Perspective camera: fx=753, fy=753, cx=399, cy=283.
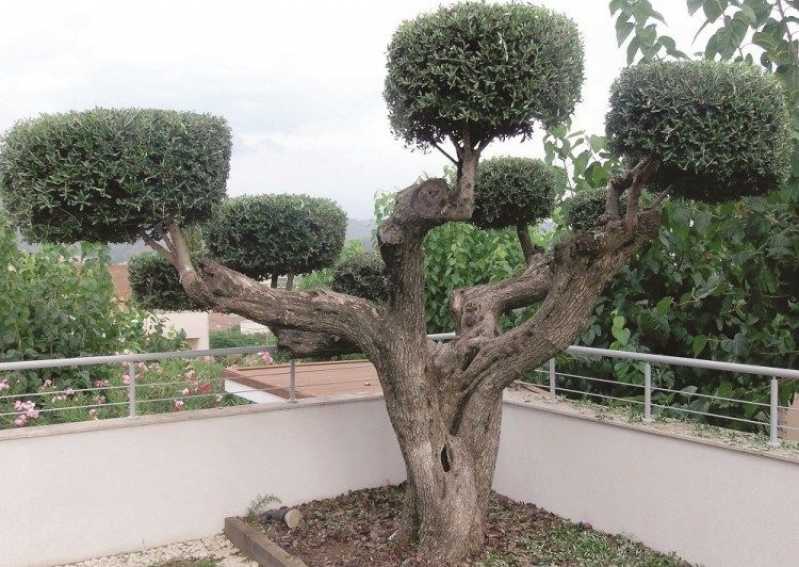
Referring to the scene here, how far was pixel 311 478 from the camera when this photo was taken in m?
5.43

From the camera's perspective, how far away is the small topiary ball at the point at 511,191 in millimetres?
5293

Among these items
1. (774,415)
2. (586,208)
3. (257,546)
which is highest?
(586,208)

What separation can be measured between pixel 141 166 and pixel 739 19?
3466mm

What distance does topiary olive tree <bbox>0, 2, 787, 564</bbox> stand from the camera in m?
3.66

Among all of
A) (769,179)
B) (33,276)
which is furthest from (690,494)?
(33,276)

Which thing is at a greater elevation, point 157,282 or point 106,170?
point 106,170

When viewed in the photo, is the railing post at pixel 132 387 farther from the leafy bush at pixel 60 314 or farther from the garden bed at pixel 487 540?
the leafy bush at pixel 60 314

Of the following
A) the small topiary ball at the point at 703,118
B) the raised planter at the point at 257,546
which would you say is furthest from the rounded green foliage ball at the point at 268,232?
the small topiary ball at the point at 703,118

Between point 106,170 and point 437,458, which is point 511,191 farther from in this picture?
point 106,170

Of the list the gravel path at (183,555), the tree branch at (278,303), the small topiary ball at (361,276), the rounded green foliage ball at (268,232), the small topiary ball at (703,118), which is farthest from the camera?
the small topiary ball at (361,276)

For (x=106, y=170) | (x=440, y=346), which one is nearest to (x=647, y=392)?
(x=440, y=346)

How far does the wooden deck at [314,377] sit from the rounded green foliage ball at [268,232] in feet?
4.69

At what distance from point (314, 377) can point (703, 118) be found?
17.5 ft

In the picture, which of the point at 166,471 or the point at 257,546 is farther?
the point at 166,471
